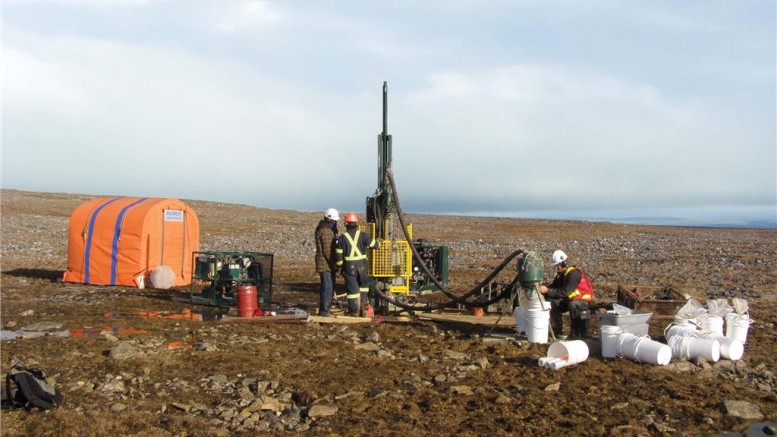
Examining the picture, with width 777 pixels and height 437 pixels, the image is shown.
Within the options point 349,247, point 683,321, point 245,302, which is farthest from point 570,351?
point 245,302

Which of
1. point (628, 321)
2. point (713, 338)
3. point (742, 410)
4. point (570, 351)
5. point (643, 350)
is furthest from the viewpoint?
point (628, 321)

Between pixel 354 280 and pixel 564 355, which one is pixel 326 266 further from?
pixel 564 355

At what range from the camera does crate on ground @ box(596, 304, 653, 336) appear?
813 cm

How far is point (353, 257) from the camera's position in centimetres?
1071

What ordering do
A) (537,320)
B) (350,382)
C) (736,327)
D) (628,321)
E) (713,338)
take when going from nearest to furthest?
(350,382) < (713,338) < (628,321) < (736,327) < (537,320)

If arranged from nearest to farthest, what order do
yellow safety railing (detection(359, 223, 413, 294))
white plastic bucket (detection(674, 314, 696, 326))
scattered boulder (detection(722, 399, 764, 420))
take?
scattered boulder (detection(722, 399, 764, 420)) → white plastic bucket (detection(674, 314, 696, 326)) → yellow safety railing (detection(359, 223, 413, 294))

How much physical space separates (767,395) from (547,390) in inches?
87.5

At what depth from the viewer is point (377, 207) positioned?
1192cm

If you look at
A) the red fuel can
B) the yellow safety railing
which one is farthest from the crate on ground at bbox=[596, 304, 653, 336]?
the red fuel can

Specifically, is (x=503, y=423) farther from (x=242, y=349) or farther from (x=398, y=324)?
(x=398, y=324)

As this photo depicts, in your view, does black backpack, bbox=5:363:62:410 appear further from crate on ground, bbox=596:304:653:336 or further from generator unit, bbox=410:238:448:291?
generator unit, bbox=410:238:448:291

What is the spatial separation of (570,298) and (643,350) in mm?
1418

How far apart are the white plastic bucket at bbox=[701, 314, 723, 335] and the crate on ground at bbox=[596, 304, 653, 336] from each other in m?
0.75

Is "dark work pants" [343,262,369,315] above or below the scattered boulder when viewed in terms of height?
above
